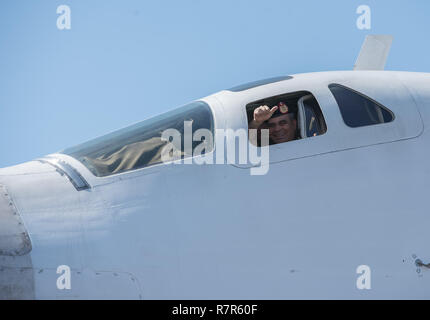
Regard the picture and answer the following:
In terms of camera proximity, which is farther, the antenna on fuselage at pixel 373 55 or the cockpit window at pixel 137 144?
the antenna on fuselage at pixel 373 55

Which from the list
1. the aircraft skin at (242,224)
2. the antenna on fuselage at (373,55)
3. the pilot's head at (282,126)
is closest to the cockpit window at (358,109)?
the aircraft skin at (242,224)

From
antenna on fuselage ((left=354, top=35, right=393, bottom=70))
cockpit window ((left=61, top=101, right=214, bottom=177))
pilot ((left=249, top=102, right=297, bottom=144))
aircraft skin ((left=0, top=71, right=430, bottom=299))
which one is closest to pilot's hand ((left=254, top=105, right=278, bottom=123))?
pilot ((left=249, top=102, right=297, bottom=144))

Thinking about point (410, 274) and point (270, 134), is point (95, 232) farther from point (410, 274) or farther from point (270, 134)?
point (410, 274)

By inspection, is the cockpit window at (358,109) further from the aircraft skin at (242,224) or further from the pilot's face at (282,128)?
the pilot's face at (282,128)

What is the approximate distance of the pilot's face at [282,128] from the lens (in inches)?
202

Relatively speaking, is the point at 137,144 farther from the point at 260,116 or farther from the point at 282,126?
the point at 282,126

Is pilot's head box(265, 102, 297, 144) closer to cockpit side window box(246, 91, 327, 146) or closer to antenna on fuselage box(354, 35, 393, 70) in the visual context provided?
cockpit side window box(246, 91, 327, 146)

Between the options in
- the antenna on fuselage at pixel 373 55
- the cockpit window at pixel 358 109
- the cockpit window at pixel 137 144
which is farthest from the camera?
the antenna on fuselage at pixel 373 55

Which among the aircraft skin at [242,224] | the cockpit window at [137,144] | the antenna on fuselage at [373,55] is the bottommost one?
the aircraft skin at [242,224]

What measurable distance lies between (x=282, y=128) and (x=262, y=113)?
9.7 inches

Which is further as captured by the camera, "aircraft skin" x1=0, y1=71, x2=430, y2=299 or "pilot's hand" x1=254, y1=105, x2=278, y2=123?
"pilot's hand" x1=254, y1=105, x2=278, y2=123

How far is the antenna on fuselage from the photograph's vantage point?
7898 mm
